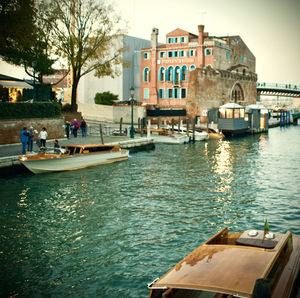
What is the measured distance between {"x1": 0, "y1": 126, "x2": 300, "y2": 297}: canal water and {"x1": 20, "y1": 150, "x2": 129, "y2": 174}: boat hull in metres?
0.50

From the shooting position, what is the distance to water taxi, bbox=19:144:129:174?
18.8 metres

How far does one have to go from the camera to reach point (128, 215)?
1248 cm

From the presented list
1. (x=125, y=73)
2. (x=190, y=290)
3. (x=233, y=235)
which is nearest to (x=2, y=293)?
(x=190, y=290)

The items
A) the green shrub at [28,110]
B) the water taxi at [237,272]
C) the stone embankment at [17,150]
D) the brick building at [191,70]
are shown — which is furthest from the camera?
the brick building at [191,70]

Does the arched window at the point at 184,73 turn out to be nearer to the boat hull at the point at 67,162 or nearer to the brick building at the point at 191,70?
the brick building at the point at 191,70

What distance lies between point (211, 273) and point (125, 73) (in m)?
55.4

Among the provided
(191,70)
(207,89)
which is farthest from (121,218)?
(191,70)

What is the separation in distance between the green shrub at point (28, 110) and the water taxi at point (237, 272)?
67.2ft

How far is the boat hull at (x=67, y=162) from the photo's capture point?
739 inches

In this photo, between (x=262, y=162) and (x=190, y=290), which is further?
(x=262, y=162)

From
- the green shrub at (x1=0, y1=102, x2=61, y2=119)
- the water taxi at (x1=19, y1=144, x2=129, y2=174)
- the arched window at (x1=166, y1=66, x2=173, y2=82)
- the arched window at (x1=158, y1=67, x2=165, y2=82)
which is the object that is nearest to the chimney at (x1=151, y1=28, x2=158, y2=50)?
the arched window at (x1=158, y1=67, x2=165, y2=82)

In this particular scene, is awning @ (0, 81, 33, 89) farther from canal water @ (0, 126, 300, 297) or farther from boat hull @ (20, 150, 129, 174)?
canal water @ (0, 126, 300, 297)

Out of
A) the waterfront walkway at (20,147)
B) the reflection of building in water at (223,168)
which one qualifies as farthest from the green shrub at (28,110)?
the reflection of building in water at (223,168)

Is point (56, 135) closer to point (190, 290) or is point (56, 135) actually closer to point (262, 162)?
point (262, 162)
